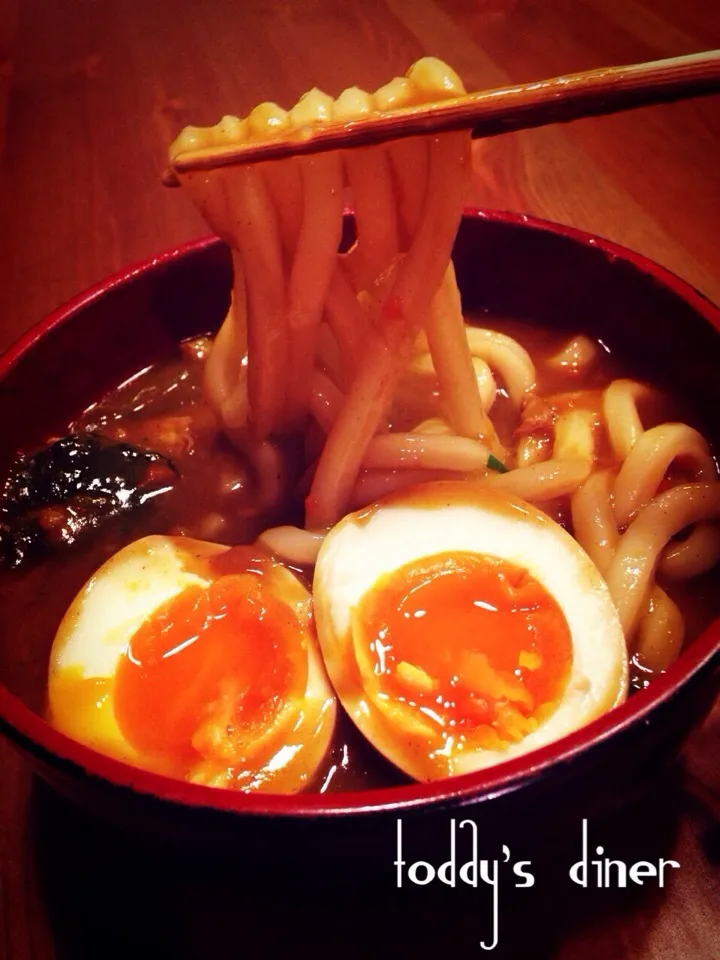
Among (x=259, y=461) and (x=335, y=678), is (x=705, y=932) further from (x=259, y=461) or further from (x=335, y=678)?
(x=259, y=461)

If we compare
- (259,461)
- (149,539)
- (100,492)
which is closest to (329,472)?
(259,461)

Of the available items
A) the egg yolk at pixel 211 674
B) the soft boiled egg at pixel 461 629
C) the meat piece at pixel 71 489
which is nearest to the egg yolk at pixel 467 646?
the soft boiled egg at pixel 461 629

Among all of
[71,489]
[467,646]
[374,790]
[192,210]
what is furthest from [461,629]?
[192,210]

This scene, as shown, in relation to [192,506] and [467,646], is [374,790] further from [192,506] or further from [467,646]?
[192,506]

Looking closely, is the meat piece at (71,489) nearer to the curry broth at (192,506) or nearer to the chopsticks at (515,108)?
the curry broth at (192,506)

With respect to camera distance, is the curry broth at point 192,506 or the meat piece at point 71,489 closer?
the curry broth at point 192,506
